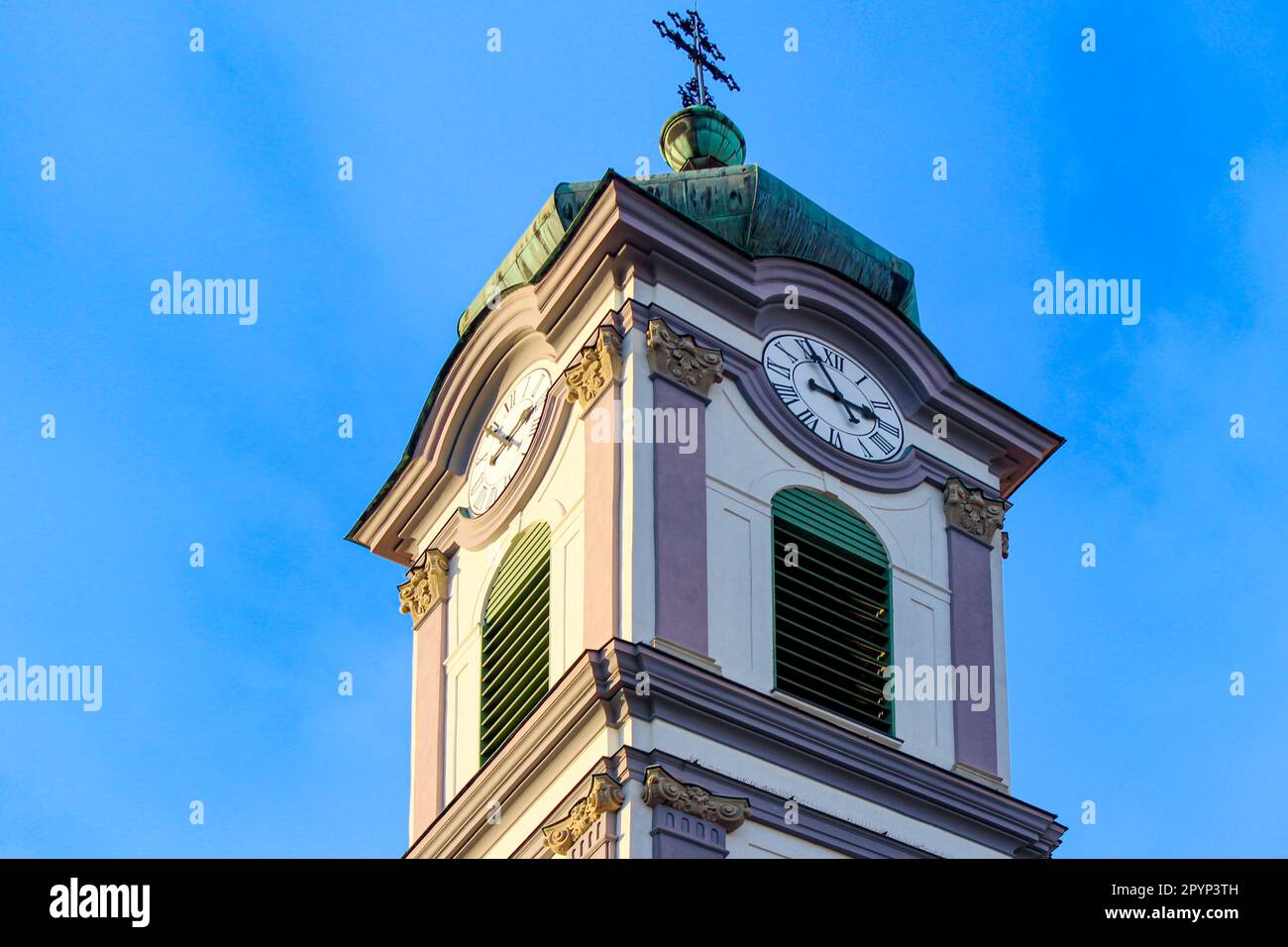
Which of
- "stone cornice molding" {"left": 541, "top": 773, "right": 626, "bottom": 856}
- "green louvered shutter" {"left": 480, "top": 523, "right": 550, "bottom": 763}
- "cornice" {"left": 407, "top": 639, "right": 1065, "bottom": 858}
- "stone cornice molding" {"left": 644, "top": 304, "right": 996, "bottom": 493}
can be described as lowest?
"stone cornice molding" {"left": 541, "top": 773, "right": 626, "bottom": 856}

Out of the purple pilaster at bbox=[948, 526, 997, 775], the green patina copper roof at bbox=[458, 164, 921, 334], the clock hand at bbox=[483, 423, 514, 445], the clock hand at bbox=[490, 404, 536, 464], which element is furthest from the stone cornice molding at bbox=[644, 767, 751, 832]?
the green patina copper roof at bbox=[458, 164, 921, 334]

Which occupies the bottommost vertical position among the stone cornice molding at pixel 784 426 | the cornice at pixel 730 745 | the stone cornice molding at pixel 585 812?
the stone cornice molding at pixel 585 812

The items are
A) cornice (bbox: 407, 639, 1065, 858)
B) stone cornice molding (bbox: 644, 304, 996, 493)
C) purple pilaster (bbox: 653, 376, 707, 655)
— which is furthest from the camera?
stone cornice molding (bbox: 644, 304, 996, 493)

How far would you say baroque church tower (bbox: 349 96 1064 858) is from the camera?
3042 cm

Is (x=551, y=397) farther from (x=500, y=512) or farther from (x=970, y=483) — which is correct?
(x=970, y=483)

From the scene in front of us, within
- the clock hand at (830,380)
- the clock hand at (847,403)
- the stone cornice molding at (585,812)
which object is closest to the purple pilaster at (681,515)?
the stone cornice molding at (585,812)

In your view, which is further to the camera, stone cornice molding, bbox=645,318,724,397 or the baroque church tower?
stone cornice molding, bbox=645,318,724,397

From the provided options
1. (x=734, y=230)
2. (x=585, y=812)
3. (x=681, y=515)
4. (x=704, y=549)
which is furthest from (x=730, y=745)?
(x=734, y=230)

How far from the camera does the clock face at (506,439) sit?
34.6 metres

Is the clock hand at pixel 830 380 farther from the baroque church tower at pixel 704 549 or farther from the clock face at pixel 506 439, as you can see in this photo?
the clock face at pixel 506 439

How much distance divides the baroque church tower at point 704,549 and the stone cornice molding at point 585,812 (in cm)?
3

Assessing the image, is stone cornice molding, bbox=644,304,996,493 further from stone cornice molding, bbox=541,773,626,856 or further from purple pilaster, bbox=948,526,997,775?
stone cornice molding, bbox=541,773,626,856

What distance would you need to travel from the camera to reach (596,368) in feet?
109

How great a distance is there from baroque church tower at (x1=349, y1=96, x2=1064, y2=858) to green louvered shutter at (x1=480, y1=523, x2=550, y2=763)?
0.13 feet
